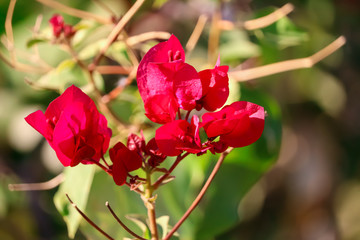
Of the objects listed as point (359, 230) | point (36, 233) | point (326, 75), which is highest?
point (326, 75)

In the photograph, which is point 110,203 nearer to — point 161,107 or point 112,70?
point 112,70

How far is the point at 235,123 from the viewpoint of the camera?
30 cm

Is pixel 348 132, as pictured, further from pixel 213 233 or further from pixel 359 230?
pixel 213 233

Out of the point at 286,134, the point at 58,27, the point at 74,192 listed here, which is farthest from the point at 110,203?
the point at 286,134

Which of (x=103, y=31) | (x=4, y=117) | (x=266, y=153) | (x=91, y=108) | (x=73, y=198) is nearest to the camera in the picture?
(x=91, y=108)

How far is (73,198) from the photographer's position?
1.59 ft

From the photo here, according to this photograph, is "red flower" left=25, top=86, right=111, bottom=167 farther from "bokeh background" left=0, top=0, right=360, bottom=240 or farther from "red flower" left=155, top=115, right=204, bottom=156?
"bokeh background" left=0, top=0, right=360, bottom=240

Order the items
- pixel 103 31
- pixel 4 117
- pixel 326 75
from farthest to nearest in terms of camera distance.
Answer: pixel 326 75 → pixel 4 117 → pixel 103 31

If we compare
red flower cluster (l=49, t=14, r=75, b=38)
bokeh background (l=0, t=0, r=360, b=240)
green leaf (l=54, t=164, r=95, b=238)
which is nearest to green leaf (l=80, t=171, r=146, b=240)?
green leaf (l=54, t=164, r=95, b=238)

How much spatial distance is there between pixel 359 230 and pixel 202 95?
1.07 metres

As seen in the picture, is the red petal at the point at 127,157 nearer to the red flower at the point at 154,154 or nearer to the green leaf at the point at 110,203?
the red flower at the point at 154,154

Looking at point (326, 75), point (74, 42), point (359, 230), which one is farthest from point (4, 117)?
point (359, 230)

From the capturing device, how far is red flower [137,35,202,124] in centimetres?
30

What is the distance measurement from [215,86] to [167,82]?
27 millimetres
